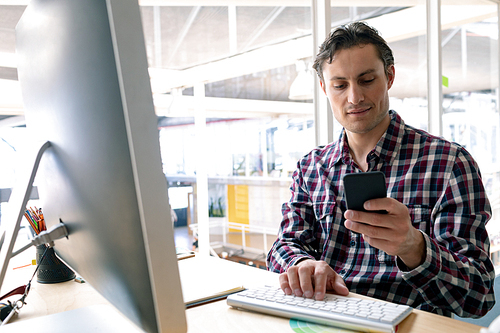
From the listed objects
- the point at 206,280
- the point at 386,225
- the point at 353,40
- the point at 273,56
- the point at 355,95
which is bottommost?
the point at 206,280

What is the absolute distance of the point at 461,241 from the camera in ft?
3.16

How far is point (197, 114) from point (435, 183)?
7.53 feet

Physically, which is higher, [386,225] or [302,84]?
[302,84]

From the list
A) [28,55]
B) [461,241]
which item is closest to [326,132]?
[461,241]

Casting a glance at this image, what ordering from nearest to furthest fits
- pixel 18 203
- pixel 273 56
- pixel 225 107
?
pixel 18 203 → pixel 273 56 → pixel 225 107

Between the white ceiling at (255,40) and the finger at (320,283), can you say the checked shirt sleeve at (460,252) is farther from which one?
the white ceiling at (255,40)

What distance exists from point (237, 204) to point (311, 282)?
243 cm

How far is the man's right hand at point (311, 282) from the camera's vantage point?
775mm

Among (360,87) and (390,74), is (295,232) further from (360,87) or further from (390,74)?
(390,74)

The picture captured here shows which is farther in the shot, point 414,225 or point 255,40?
point 255,40

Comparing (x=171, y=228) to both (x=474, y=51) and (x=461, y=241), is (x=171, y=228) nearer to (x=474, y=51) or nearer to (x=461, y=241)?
(x=461, y=241)

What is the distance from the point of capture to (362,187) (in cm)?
70

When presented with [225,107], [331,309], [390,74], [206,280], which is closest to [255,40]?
[225,107]

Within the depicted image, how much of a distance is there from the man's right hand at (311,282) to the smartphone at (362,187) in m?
0.18
